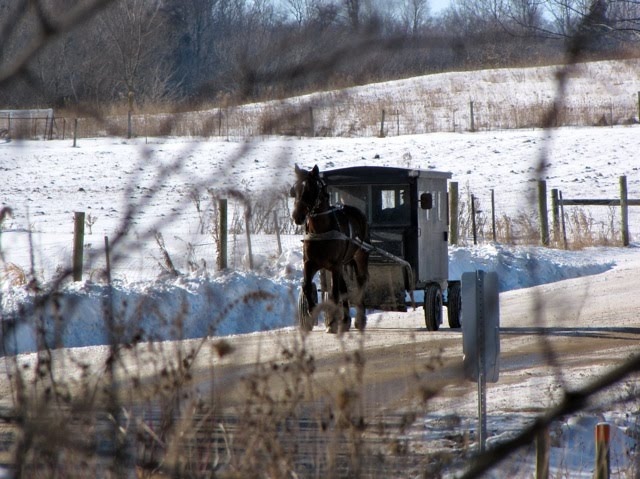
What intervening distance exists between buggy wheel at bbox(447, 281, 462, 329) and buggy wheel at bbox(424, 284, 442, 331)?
1.63 feet

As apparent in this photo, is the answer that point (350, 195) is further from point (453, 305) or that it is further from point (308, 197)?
point (453, 305)

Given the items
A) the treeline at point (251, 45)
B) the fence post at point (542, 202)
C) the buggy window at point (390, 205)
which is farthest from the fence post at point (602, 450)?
the buggy window at point (390, 205)

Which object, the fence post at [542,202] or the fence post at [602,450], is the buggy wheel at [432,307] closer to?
the fence post at [602,450]

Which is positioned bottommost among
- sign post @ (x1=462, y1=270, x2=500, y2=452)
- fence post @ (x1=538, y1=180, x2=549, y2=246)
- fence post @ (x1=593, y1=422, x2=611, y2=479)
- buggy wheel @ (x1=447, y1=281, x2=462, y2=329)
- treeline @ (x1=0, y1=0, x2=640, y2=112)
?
buggy wheel @ (x1=447, y1=281, x2=462, y2=329)

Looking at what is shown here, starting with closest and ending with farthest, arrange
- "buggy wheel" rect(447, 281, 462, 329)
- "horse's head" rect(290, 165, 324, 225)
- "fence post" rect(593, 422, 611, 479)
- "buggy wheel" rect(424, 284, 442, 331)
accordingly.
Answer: "fence post" rect(593, 422, 611, 479) < "horse's head" rect(290, 165, 324, 225) < "buggy wheel" rect(424, 284, 442, 331) < "buggy wheel" rect(447, 281, 462, 329)

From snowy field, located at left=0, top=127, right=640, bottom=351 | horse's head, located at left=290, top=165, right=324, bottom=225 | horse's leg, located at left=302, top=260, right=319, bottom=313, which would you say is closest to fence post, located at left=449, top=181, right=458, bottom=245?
snowy field, located at left=0, top=127, right=640, bottom=351

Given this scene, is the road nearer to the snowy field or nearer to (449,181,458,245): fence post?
the snowy field

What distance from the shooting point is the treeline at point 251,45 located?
985mm

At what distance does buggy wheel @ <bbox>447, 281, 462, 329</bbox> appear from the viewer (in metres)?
13.6

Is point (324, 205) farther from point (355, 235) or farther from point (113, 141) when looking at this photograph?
point (113, 141)

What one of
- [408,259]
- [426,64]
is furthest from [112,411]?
[408,259]

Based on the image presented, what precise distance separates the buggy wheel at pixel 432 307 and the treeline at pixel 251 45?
1176 cm

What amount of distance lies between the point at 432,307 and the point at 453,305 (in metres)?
0.84

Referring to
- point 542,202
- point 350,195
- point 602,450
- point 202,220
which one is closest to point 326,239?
point 350,195
